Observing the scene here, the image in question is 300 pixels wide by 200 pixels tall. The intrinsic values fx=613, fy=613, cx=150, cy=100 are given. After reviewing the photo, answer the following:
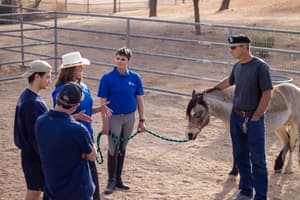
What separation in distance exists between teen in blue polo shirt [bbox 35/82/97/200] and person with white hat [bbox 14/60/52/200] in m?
0.74

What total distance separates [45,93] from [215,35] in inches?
359

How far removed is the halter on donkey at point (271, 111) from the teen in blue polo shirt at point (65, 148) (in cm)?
326

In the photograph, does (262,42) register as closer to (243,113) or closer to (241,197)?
(241,197)

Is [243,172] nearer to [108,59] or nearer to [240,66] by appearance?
[240,66]

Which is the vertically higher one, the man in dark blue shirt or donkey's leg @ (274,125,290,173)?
the man in dark blue shirt

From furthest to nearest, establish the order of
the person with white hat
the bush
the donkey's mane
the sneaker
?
1. the bush
2. the donkey's mane
3. the sneaker
4. the person with white hat

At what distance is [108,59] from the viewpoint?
16.5m

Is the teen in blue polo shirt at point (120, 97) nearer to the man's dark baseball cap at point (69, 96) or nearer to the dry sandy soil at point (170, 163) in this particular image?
the dry sandy soil at point (170, 163)

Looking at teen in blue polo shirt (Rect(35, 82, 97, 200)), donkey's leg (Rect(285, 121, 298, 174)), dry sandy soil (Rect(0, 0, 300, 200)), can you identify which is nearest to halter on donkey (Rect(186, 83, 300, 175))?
donkey's leg (Rect(285, 121, 298, 174))

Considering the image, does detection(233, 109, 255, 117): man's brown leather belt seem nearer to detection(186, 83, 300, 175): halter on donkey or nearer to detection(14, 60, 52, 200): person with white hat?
detection(186, 83, 300, 175): halter on donkey

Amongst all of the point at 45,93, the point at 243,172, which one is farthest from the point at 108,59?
the point at 243,172

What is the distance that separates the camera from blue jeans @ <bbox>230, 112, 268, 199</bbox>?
19.9 feet

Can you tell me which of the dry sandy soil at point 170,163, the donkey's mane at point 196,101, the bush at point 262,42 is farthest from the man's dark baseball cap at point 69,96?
the bush at point 262,42

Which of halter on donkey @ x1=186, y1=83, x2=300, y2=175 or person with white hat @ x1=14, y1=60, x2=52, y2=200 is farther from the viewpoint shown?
halter on donkey @ x1=186, y1=83, x2=300, y2=175
